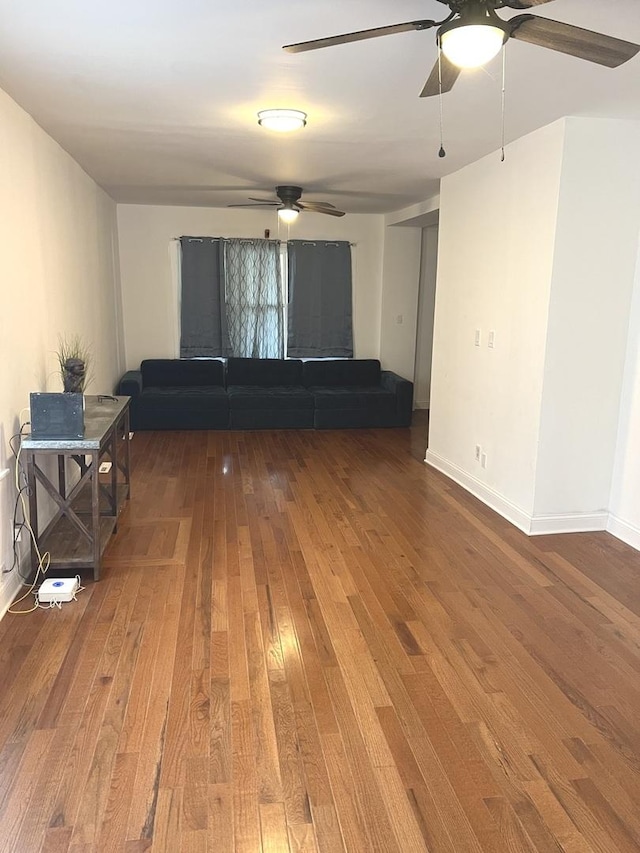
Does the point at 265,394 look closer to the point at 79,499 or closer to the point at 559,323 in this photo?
the point at 79,499

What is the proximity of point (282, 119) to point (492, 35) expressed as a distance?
5.68 feet

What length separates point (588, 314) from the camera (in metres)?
3.74

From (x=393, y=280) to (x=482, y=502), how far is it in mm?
3944

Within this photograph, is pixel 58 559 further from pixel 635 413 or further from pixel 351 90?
pixel 635 413

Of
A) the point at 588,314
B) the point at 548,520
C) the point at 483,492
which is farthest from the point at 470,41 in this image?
the point at 483,492

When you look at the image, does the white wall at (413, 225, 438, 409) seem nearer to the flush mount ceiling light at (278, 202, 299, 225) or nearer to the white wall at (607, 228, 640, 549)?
the flush mount ceiling light at (278, 202, 299, 225)

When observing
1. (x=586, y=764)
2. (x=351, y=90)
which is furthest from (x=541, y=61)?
(x=586, y=764)

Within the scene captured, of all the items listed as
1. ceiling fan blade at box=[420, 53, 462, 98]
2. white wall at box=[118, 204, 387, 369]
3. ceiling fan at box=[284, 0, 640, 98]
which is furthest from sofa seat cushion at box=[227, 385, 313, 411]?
ceiling fan at box=[284, 0, 640, 98]

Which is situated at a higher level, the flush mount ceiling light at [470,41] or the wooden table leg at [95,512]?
the flush mount ceiling light at [470,41]

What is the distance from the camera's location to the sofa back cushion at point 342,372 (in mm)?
7418

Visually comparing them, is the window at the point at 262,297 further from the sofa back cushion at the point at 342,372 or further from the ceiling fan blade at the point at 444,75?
the ceiling fan blade at the point at 444,75

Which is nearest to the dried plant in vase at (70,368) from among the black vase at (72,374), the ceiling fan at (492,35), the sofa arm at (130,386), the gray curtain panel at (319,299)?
the black vase at (72,374)

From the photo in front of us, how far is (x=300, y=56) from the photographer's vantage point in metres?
2.51

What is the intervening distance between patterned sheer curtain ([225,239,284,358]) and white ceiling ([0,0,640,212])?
8.22 feet
